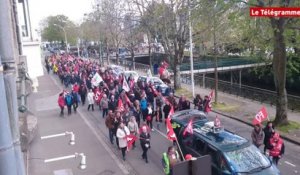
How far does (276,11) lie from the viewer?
15641 mm

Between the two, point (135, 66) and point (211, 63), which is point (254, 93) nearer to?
point (211, 63)

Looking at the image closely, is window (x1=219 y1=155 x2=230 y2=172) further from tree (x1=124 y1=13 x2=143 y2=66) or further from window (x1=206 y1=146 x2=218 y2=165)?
tree (x1=124 y1=13 x2=143 y2=66)

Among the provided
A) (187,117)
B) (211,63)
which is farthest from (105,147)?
(211,63)

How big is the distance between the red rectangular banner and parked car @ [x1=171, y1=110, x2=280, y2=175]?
5801 mm

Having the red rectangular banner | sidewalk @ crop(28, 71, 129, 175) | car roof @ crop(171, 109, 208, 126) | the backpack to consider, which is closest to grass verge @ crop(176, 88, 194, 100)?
sidewalk @ crop(28, 71, 129, 175)

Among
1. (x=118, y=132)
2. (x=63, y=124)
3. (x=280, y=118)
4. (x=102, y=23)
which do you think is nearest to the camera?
(x=118, y=132)

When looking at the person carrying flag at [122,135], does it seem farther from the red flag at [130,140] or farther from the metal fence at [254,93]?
the metal fence at [254,93]

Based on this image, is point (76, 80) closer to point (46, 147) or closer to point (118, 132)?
point (46, 147)

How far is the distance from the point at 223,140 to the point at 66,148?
8084 mm

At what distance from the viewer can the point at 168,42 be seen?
102 feet

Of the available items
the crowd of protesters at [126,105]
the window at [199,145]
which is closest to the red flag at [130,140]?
the crowd of protesters at [126,105]

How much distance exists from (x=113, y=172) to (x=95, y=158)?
182 cm

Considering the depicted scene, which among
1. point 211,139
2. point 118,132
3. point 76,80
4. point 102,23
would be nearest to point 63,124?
point 118,132

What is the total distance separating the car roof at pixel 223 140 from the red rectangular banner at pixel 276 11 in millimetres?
6159
